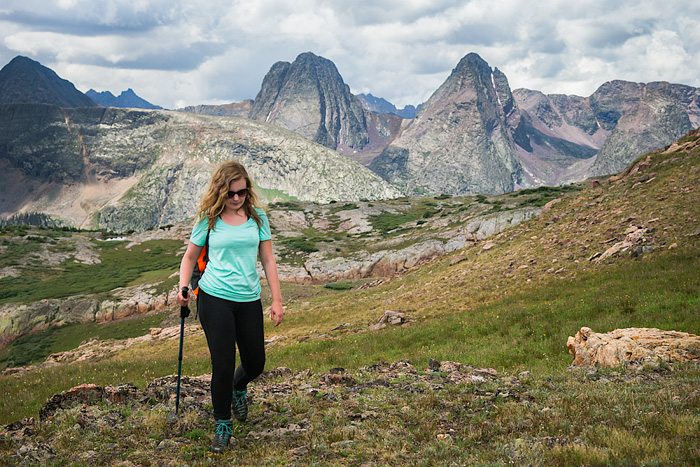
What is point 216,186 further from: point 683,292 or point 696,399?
point 683,292

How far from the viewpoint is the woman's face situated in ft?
23.2

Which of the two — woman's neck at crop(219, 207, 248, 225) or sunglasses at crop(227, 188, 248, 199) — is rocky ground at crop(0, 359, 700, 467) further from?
sunglasses at crop(227, 188, 248, 199)

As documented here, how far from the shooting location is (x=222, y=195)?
6.91m

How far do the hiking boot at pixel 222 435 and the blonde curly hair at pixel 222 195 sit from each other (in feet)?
11.3

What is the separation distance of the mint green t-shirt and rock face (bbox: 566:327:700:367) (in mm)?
9649

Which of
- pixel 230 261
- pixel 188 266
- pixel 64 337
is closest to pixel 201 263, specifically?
pixel 188 266

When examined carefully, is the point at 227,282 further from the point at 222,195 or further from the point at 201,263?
the point at 222,195

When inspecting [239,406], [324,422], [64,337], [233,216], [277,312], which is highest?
[233,216]

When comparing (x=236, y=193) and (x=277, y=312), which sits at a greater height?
(x=236, y=193)

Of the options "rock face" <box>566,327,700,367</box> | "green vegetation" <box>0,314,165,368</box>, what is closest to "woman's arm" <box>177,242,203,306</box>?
"rock face" <box>566,327,700,367</box>

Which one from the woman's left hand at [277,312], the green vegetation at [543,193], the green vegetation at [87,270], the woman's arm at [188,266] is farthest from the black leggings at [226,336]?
the green vegetation at [543,193]

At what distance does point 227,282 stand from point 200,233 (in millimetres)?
1093

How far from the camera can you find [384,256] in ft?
260

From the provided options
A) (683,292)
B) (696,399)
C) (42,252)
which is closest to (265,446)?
(696,399)
